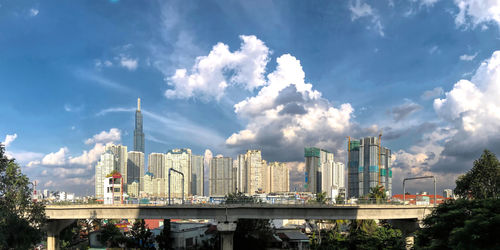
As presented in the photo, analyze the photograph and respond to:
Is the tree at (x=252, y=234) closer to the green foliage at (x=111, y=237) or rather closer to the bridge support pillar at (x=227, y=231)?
the bridge support pillar at (x=227, y=231)

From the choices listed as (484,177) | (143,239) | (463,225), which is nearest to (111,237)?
(143,239)

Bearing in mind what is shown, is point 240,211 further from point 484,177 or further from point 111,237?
point 484,177

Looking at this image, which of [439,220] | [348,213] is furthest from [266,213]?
[439,220]

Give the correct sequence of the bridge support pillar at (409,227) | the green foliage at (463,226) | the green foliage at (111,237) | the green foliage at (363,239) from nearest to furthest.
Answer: the green foliage at (463,226), the green foliage at (363,239), the bridge support pillar at (409,227), the green foliage at (111,237)

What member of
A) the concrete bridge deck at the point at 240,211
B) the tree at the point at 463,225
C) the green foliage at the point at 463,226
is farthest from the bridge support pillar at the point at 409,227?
the green foliage at the point at 463,226

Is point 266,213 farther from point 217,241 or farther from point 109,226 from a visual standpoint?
point 109,226

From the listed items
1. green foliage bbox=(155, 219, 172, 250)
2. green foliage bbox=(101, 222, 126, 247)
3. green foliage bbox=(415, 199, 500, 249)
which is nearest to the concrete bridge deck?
green foliage bbox=(415, 199, 500, 249)
